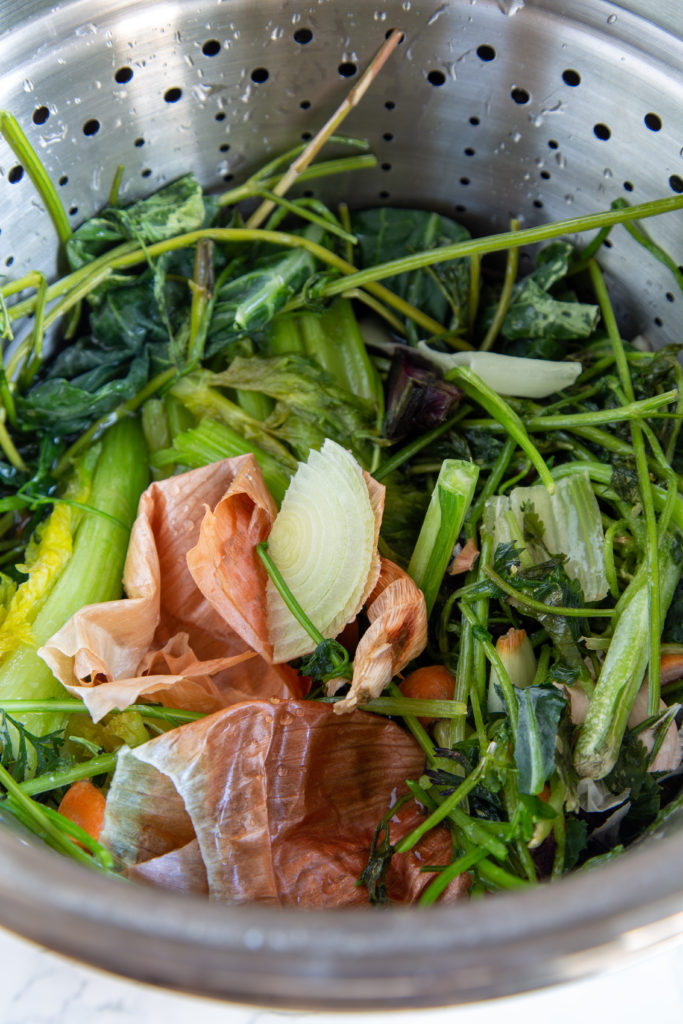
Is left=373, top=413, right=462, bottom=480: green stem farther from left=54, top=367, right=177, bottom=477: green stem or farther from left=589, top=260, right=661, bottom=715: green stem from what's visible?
left=54, top=367, right=177, bottom=477: green stem

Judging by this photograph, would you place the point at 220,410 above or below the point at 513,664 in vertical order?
above

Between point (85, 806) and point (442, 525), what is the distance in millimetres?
610

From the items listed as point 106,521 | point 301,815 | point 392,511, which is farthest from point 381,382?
point 301,815

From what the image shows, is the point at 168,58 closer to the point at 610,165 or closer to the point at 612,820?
the point at 610,165

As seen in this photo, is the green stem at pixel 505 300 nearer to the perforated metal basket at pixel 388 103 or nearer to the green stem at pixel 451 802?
the perforated metal basket at pixel 388 103

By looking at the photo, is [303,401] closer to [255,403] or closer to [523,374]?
[255,403]

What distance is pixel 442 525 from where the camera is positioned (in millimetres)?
1095

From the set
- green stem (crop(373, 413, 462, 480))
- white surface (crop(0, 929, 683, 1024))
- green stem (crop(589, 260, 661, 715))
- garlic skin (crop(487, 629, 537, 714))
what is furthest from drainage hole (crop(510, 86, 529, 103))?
white surface (crop(0, 929, 683, 1024))

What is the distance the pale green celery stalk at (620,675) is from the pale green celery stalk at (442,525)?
0.24 m

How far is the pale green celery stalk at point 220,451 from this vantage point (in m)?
1.29

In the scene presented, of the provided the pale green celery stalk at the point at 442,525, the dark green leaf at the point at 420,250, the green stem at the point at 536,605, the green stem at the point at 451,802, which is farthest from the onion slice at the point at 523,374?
the green stem at the point at 451,802

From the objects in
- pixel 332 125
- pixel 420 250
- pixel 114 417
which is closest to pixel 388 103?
pixel 332 125

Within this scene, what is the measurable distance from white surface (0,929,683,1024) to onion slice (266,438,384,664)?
48cm

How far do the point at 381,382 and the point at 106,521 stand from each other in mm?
541
